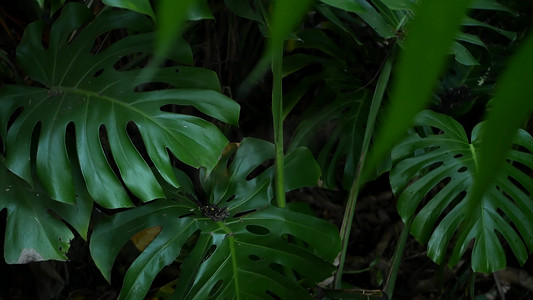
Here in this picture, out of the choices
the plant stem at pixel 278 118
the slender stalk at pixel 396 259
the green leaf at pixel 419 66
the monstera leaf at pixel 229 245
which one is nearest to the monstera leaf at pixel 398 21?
the plant stem at pixel 278 118

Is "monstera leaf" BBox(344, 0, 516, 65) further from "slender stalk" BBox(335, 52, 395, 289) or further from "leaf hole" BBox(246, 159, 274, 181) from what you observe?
"leaf hole" BBox(246, 159, 274, 181)

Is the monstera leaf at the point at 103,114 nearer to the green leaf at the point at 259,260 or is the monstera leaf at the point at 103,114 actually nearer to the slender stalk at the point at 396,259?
the green leaf at the point at 259,260

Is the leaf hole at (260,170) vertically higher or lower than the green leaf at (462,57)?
lower

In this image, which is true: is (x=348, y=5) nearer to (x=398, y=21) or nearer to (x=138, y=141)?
(x=398, y=21)

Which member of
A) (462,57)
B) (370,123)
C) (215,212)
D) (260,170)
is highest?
(462,57)

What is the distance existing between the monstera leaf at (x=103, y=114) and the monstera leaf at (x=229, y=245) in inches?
4.9

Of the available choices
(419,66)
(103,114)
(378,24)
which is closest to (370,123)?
(378,24)

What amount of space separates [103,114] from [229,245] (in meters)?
0.32

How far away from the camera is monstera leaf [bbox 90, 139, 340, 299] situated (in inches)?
37.7

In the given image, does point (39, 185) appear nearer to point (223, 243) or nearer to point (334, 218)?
point (223, 243)

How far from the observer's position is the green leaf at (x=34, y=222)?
92 cm

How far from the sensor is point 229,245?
3.26 feet

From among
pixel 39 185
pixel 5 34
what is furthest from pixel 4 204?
pixel 5 34

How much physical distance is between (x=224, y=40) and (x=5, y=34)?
578 mm
